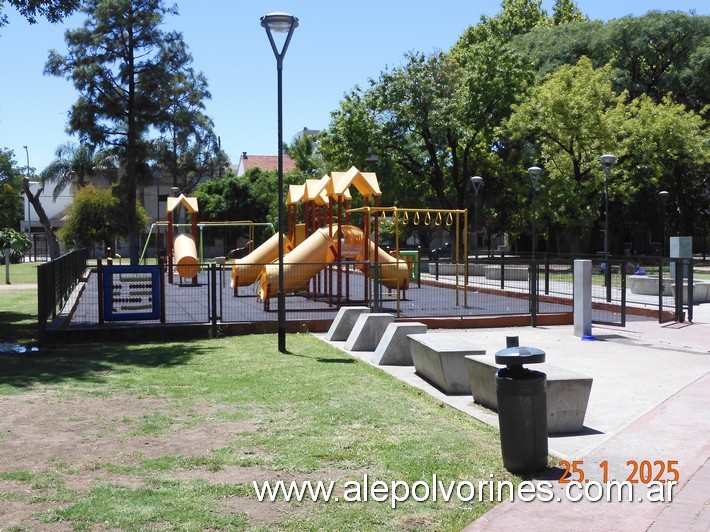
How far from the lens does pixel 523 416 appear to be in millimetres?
6223

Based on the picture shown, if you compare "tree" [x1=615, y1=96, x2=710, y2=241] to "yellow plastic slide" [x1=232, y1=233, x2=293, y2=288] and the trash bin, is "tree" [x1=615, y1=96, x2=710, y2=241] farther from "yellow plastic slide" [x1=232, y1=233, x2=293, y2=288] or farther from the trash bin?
the trash bin

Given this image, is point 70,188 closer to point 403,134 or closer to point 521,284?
point 403,134

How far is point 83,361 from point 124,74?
39.4 metres

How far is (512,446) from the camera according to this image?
6211 mm

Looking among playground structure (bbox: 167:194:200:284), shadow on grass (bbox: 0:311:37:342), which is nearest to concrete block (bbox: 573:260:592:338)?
shadow on grass (bbox: 0:311:37:342)

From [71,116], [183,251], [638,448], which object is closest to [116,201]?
[71,116]

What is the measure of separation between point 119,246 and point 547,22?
1619 inches

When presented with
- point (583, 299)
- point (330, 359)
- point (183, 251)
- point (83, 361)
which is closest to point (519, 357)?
point (330, 359)

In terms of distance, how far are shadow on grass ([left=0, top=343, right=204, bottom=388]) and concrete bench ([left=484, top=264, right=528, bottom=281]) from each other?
38.2 feet

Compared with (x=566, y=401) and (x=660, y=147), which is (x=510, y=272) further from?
(x=660, y=147)

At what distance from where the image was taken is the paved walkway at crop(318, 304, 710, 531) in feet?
17.4

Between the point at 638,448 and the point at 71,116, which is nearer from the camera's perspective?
the point at 638,448

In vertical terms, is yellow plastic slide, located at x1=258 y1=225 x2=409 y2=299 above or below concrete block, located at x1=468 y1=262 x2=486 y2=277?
above

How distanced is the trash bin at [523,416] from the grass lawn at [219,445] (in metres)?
0.18
